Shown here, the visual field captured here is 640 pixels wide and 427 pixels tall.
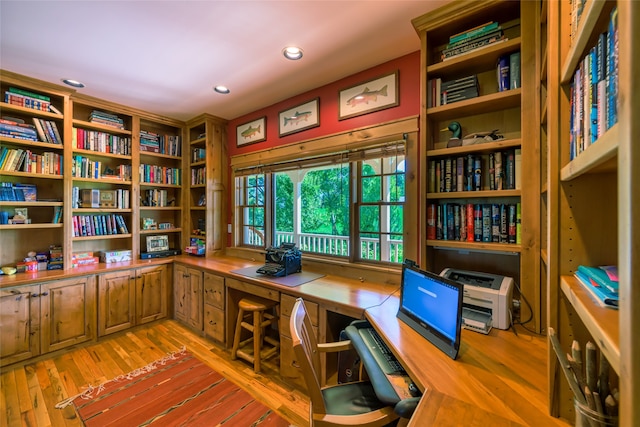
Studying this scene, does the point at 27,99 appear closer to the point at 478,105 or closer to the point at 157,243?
the point at 157,243

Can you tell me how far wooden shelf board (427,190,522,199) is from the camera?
1.61 m

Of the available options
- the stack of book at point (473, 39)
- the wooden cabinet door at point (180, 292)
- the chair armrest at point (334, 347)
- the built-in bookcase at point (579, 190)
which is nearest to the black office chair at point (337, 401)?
the chair armrest at point (334, 347)

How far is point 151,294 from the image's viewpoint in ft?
11.0

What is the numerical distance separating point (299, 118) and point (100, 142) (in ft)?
8.18

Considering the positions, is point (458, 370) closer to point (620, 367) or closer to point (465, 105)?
point (620, 367)

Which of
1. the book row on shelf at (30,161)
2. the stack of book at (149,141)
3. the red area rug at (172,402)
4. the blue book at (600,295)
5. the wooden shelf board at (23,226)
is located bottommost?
the red area rug at (172,402)

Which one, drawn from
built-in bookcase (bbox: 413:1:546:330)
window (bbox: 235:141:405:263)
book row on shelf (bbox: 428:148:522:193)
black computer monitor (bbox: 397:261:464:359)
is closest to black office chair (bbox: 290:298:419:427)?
black computer monitor (bbox: 397:261:464:359)

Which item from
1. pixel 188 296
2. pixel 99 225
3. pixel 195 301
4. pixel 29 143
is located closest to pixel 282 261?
pixel 195 301

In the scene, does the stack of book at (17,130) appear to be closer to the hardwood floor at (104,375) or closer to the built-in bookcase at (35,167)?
the built-in bookcase at (35,167)

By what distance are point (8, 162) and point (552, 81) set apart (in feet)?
13.8

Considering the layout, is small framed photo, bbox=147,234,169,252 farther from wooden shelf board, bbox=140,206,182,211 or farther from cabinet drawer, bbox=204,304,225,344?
cabinet drawer, bbox=204,304,225,344

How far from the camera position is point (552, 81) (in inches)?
34.9

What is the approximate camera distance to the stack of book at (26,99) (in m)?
2.60

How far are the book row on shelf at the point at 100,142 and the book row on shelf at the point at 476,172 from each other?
146 inches
